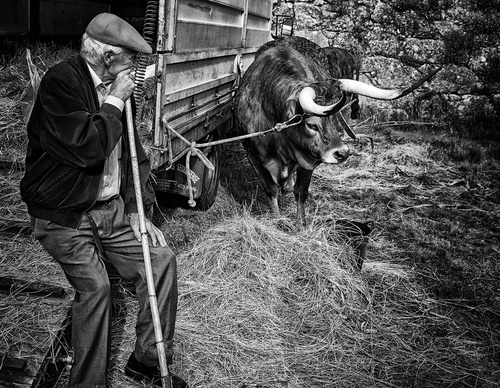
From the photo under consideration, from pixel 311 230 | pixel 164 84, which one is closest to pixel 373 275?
pixel 311 230

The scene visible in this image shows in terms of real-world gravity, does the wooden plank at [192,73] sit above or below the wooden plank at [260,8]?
below

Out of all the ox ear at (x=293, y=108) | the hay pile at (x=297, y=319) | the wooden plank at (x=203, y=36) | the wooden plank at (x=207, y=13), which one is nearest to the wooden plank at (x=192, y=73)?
the wooden plank at (x=203, y=36)

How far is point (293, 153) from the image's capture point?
15.7 ft

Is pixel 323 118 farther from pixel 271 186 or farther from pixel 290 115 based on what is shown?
pixel 271 186

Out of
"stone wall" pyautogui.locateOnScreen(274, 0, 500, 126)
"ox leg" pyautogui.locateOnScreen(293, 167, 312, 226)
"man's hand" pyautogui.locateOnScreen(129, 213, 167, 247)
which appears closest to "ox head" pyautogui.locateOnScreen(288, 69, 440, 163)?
"ox leg" pyautogui.locateOnScreen(293, 167, 312, 226)

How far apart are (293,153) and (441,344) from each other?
1934mm

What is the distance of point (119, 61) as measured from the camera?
2.59 metres

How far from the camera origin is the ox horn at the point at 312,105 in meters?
4.09

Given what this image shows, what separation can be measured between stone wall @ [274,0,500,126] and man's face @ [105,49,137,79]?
7824 mm

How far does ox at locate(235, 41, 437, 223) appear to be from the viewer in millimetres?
4410

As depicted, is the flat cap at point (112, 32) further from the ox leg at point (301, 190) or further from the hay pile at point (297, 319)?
the ox leg at point (301, 190)

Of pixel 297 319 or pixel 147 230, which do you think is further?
pixel 297 319

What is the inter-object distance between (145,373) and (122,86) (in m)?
1.41

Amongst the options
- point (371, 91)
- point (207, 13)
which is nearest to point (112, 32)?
point (207, 13)
